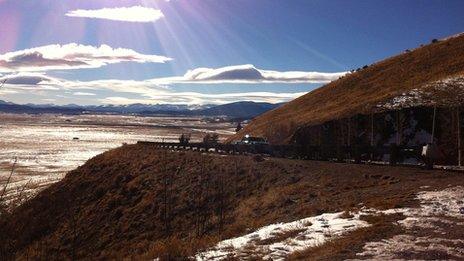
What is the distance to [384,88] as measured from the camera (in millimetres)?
66125

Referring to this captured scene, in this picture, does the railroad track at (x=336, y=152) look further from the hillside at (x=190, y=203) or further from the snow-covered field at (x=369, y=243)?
the snow-covered field at (x=369, y=243)

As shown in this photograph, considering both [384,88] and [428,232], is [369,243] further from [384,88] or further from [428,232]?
[384,88]

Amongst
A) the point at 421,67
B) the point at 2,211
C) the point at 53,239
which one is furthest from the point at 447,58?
the point at 2,211

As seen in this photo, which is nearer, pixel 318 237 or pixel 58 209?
pixel 318 237

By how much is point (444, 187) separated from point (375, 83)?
5425 cm

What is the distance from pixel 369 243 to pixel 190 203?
67.8ft

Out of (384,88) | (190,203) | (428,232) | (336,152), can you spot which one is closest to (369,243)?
(428,232)


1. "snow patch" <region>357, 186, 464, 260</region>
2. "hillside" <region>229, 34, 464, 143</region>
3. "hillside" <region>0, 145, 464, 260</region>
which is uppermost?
"hillside" <region>229, 34, 464, 143</region>

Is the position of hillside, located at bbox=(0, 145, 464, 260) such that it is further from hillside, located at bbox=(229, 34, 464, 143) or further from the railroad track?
hillside, located at bbox=(229, 34, 464, 143)

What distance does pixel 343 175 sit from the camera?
29344 millimetres

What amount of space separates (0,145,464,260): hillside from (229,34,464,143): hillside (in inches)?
791

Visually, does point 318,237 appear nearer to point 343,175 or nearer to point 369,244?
point 369,244

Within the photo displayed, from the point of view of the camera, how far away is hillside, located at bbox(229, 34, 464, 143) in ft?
176

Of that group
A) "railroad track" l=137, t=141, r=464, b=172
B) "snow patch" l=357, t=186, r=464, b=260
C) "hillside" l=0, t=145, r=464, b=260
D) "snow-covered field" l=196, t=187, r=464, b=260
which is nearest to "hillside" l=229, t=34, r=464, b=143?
"railroad track" l=137, t=141, r=464, b=172
